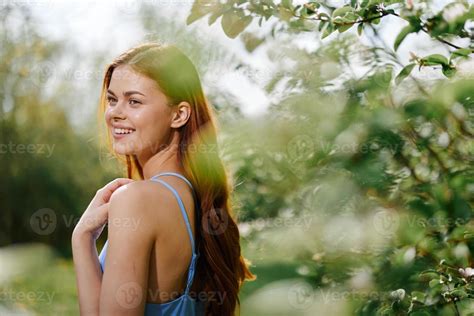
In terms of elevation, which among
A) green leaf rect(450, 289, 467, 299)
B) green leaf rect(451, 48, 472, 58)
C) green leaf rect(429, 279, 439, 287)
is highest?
green leaf rect(451, 48, 472, 58)

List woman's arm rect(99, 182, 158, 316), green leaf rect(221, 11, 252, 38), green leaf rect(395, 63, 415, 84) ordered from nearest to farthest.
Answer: woman's arm rect(99, 182, 158, 316), green leaf rect(395, 63, 415, 84), green leaf rect(221, 11, 252, 38)

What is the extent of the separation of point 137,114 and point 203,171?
164mm

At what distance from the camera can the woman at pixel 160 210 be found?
1114 millimetres

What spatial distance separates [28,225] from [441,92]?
3439 mm

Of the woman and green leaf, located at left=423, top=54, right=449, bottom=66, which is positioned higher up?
green leaf, located at left=423, top=54, right=449, bottom=66

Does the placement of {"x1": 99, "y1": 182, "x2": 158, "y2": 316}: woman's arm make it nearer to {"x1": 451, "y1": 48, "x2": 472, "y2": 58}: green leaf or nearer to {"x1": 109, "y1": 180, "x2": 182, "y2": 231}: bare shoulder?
{"x1": 109, "y1": 180, "x2": 182, "y2": 231}: bare shoulder

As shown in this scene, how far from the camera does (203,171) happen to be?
1303 mm

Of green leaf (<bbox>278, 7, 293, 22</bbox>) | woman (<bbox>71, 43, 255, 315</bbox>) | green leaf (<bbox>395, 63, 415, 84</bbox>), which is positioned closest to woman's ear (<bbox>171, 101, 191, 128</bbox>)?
woman (<bbox>71, 43, 255, 315</bbox>)

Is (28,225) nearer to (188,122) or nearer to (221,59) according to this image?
(221,59)

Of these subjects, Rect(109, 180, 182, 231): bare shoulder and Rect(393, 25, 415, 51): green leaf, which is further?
Rect(393, 25, 415, 51): green leaf

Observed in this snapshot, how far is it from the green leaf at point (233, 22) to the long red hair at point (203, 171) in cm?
10

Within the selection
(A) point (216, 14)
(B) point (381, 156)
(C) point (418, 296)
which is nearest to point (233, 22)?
(A) point (216, 14)

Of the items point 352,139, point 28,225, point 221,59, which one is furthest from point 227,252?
point 28,225

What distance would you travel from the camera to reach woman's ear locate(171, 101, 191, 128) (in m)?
1.29
